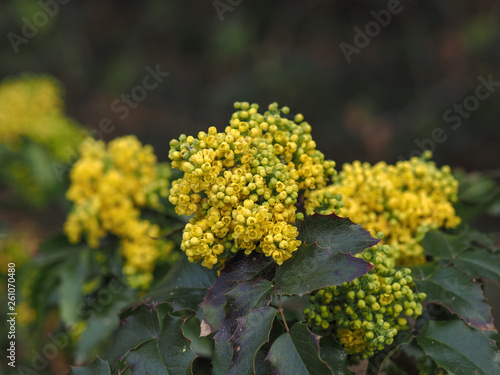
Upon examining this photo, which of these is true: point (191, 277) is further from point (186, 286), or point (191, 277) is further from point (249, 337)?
point (249, 337)

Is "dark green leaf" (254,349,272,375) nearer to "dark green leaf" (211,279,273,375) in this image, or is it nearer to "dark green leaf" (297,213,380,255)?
"dark green leaf" (211,279,273,375)

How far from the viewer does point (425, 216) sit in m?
1.47

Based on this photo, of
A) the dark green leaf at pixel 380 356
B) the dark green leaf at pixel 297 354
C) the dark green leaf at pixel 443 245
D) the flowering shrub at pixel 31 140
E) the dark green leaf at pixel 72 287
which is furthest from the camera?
the flowering shrub at pixel 31 140

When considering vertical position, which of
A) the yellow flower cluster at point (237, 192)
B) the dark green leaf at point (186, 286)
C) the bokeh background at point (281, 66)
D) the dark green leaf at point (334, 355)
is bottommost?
the dark green leaf at point (334, 355)

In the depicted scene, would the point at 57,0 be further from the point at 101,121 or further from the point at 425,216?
the point at 425,216

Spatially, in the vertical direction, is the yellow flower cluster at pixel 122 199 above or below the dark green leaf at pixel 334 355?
above

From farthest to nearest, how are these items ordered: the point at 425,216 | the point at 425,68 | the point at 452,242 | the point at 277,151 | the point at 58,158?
the point at 425,68, the point at 58,158, the point at 425,216, the point at 452,242, the point at 277,151

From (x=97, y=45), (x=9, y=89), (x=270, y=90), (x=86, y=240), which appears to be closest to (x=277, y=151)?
(x=86, y=240)

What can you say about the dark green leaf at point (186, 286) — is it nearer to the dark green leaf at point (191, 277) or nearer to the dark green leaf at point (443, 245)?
the dark green leaf at point (191, 277)

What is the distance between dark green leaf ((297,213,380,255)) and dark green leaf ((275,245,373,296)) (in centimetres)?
3

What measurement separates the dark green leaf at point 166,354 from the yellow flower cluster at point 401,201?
1.85 feet

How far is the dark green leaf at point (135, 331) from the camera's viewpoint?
3.89 ft

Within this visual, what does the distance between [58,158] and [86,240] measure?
1.10 meters

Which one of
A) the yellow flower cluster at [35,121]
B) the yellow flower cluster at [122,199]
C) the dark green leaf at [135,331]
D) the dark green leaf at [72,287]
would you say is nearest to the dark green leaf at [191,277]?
the dark green leaf at [135,331]
